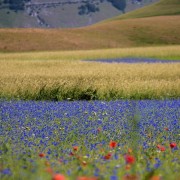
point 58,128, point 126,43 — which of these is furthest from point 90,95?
point 126,43

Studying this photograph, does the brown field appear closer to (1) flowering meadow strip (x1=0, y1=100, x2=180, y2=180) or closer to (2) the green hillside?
(1) flowering meadow strip (x1=0, y1=100, x2=180, y2=180)

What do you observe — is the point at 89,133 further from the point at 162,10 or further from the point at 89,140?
the point at 162,10

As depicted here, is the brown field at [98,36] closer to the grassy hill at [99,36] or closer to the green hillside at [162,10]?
the grassy hill at [99,36]

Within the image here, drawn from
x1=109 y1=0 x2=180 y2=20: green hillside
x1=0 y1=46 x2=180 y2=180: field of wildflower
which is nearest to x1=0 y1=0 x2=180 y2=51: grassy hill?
x1=0 y1=46 x2=180 y2=180: field of wildflower

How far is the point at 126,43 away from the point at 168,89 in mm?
63476

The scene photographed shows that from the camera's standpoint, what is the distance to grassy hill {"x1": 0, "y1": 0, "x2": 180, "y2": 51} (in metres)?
69.8

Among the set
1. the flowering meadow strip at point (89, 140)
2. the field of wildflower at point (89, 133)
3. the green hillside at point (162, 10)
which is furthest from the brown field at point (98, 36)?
the green hillside at point (162, 10)

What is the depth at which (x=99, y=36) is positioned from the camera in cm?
8231

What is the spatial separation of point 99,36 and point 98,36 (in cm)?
21

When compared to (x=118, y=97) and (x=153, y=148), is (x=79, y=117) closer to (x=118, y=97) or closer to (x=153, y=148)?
(x=153, y=148)

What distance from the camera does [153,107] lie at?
464 inches

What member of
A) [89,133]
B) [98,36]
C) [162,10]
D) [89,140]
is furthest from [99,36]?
[162,10]

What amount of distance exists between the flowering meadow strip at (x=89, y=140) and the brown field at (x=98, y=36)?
181 ft

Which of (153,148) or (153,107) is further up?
(153,148)
